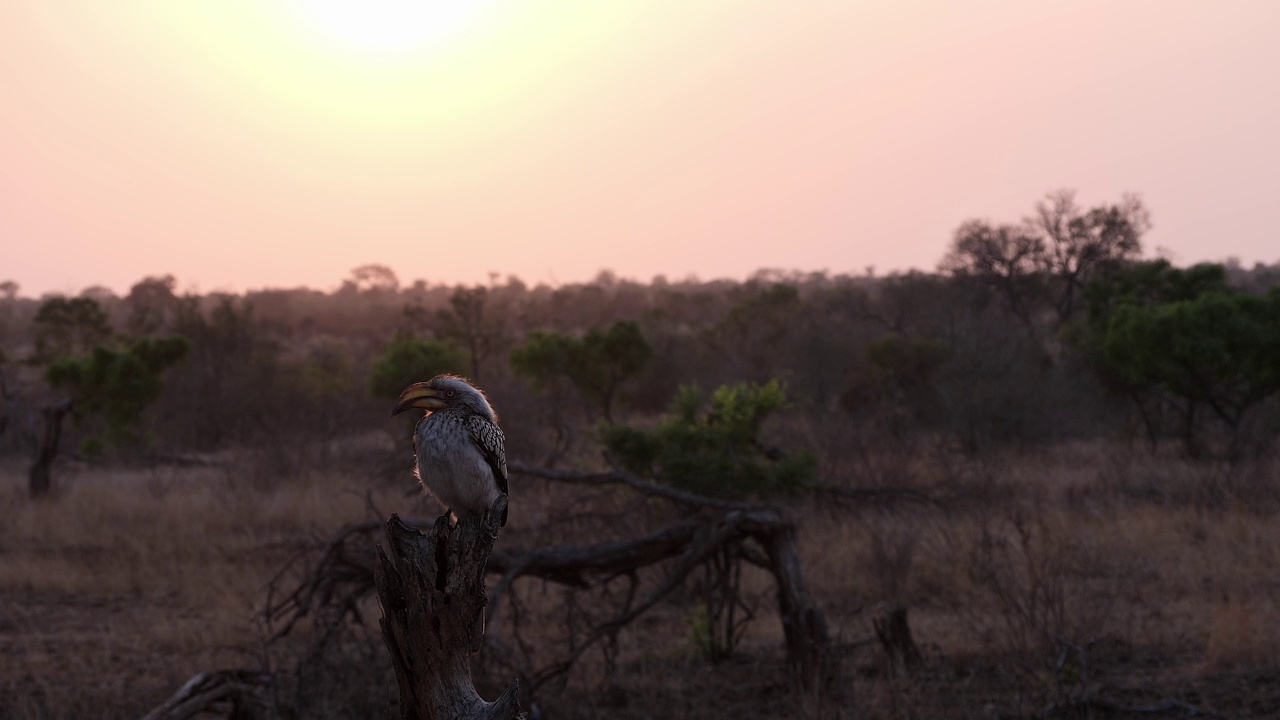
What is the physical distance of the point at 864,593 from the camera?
10852 millimetres

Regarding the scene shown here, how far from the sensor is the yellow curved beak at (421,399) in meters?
4.22

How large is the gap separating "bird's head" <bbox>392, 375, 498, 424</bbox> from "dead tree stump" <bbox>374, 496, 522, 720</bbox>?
3.66 feet

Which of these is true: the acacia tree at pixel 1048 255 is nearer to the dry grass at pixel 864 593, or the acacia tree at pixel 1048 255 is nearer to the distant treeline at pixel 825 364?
the distant treeline at pixel 825 364

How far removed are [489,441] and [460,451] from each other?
0.14 meters

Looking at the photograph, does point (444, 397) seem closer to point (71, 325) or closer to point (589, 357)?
point (589, 357)

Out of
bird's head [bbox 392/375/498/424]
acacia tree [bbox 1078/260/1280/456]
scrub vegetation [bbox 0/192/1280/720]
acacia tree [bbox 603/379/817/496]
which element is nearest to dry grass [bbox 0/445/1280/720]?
scrub vegetation [bbox 0/192/1280/720]

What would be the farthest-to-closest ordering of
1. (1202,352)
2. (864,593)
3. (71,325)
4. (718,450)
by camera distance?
(71,325)
(1202,352)
(864,593)
(718,450)

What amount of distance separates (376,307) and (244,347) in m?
25.8

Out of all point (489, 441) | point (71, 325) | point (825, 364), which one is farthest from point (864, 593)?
point (71, 325)

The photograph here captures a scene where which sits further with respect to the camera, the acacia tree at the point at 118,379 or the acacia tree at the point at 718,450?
the acacia tree at the point at 118,379

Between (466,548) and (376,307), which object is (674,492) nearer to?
(466,548)

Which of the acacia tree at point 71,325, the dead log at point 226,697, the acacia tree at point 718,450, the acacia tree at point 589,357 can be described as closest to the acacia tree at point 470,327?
the acacia tree at point 589,357

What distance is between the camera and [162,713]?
18.9 feet

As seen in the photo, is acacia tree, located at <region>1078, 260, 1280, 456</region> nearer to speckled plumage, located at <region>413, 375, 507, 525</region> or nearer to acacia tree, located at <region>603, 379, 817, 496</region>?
acacia tree, located at <region>603, 379, 817, 496</region>
